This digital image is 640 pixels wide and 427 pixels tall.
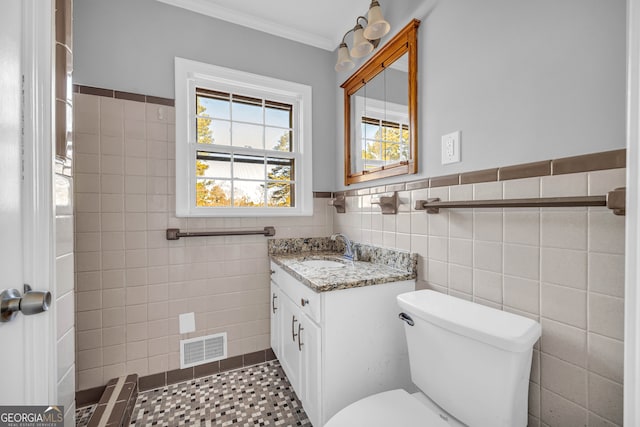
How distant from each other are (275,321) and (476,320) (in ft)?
4.45

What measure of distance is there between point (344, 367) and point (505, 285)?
78 centimetres

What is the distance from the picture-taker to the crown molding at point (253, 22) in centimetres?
178

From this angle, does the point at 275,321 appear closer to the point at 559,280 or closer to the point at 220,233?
the point at 220,233

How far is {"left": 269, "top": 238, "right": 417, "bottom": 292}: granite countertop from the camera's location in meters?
1.28

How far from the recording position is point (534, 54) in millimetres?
946

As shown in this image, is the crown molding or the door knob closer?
the door knob

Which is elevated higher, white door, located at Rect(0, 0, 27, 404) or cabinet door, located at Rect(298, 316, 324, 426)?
white door, located at Rect(0, 0, 27, 404)

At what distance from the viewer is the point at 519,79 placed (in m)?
0.99

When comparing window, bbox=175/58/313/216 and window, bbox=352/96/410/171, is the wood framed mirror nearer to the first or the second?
window, bbox=352/96/410/171

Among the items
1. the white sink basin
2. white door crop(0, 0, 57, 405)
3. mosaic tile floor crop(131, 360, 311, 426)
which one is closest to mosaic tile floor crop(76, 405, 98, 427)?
mosaic tile floor crop(131, 360, 311, 426)

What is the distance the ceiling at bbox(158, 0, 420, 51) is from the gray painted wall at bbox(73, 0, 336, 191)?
5 cm

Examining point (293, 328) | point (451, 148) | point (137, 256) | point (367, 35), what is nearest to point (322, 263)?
point (293, 328)

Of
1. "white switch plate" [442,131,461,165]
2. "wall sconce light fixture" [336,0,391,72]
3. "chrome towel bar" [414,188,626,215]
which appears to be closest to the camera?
"chrome towel bar" [414,188,626,215]

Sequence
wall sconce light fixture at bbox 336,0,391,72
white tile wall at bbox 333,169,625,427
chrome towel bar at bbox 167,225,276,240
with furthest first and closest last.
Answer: chrome towel bar at bbox 167,225,276,240, wall sconce light fixture at bbox 336,0,391,72, white tile wall at bbox 333,169,625,427
